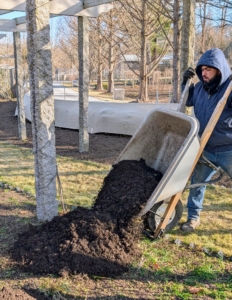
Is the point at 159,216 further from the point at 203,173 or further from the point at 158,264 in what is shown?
the point at 203,173

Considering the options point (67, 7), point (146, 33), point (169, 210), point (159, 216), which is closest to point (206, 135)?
point (169, 210)

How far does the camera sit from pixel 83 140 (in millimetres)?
7355

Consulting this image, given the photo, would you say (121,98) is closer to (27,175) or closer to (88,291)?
(27,175)

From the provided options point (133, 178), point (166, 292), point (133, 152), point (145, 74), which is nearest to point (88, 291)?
point (166, 292)

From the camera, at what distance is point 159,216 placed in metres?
3.40

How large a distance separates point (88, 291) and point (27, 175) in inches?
134

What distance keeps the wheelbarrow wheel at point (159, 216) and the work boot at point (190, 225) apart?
0.16 m

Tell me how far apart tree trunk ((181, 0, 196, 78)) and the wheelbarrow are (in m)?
1.34

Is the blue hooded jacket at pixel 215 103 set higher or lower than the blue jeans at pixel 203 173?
higher

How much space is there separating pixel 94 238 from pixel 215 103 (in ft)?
5.42

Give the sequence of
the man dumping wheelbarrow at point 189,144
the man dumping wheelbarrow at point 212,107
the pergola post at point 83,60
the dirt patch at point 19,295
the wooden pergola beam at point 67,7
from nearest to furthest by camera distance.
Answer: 1. the dirt patch at point 19,295
2. the man dumping wheelbarrow at point 189,144
3. the man dumping wheelbarrow at point 212,107
4. the wooden pergola beam at point 67,7
5. the pergola post at point 83,60

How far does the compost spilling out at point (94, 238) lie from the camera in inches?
116

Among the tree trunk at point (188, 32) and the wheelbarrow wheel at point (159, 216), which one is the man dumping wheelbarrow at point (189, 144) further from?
the tree trunk at point (188, 32)

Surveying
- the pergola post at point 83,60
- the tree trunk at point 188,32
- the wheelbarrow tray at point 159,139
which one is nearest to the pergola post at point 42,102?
the wheelbarrow tray at point 159,139
